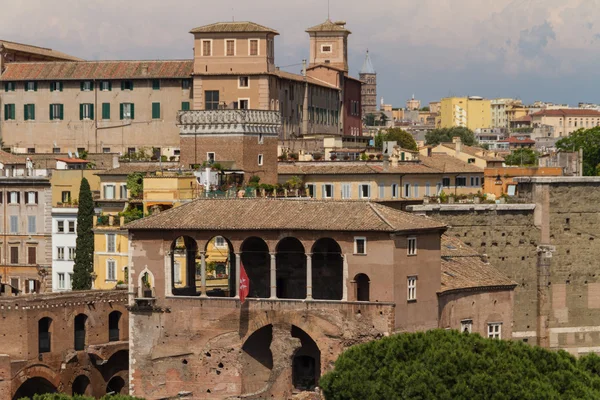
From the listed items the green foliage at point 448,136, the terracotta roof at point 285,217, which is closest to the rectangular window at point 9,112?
the terracotta roof at point 285,217

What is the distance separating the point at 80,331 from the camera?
72.1 m

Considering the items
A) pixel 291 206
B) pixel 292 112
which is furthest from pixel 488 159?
pixel 291 206

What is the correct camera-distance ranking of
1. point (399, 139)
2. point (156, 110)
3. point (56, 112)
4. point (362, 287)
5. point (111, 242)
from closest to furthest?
1. point (362, 287)
2. point (111, 242)
3. point (156, 110)
4. point (56, 112)
5. point (399, 139)

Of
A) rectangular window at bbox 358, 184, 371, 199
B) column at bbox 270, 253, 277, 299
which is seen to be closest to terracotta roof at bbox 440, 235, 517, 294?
column at bbox 270, 253, 277, 299

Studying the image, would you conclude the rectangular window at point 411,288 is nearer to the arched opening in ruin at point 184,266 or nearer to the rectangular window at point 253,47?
the arched opening in ruin at point 184,266

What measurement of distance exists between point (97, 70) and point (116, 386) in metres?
28.8

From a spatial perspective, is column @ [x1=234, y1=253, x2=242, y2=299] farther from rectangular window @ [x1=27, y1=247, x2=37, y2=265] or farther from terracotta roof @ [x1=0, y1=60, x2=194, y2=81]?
terracotta roof @ [x1=0, y1=60, x2=194, y2=81]

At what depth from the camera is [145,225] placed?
68625mm

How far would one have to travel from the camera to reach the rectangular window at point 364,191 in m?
85.2

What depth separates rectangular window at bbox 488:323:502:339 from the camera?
6969cm

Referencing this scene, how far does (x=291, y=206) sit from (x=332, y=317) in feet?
17.5

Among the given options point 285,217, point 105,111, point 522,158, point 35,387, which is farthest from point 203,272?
point 522,158

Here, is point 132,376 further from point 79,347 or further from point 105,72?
point 105,72

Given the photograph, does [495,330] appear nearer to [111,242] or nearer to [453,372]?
[453,372]
